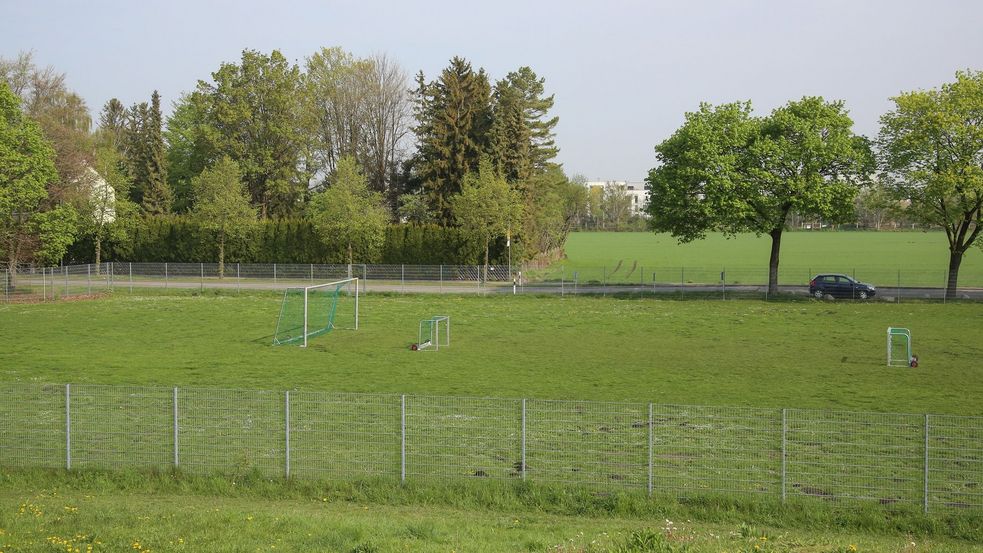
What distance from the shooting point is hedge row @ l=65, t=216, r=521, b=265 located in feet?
193

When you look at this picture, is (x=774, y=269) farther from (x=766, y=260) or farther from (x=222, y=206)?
(x=766, y=260)

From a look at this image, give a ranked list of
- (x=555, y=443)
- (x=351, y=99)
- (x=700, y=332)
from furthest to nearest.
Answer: (x=351, y=99) → (x=700, y=332) → (x=555, y=443)

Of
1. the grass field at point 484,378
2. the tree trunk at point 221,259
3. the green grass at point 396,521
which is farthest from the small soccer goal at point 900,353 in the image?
the tree trunk at point 221,259

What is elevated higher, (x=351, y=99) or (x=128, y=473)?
(x=351, y=99)

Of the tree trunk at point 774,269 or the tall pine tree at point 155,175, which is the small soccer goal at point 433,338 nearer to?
the tree trunk at point 774,269

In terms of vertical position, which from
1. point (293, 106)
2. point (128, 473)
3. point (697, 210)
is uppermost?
point (293, 106)

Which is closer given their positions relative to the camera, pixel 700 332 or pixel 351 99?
pixel 700 332

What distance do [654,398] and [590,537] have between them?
354 inches

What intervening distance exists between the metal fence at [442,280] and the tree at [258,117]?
11.7 m

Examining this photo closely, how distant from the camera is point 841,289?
4209cm

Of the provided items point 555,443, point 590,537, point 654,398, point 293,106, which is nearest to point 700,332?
point 654,398

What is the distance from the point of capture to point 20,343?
27.9 metres

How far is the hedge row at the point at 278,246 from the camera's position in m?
58.8

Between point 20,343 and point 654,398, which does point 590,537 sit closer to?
point 654,398
